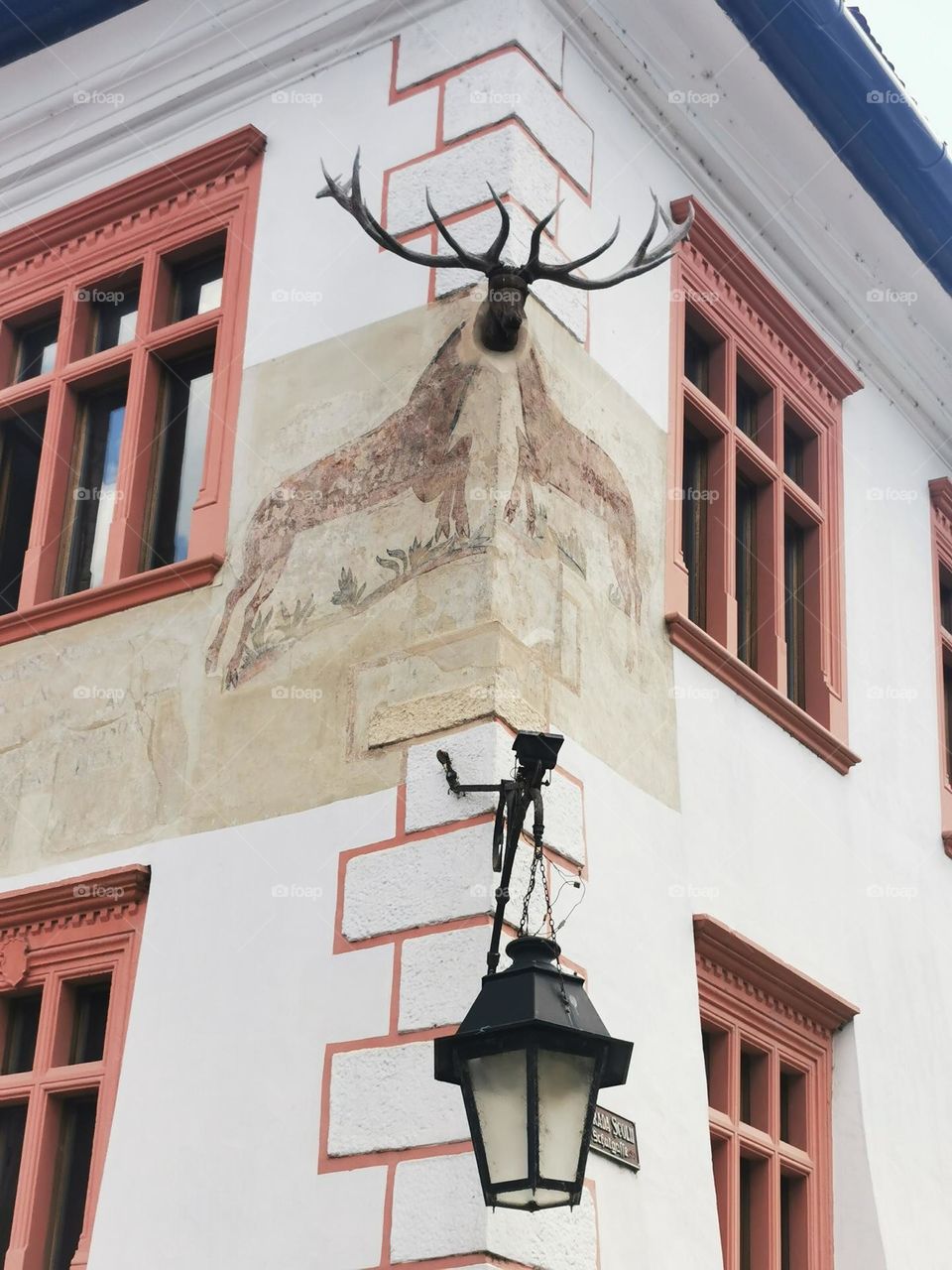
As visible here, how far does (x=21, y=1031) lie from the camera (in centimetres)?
892

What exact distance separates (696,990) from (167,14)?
5702mm

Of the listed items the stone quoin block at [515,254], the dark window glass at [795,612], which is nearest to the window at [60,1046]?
the stone quoin block at [515,254]

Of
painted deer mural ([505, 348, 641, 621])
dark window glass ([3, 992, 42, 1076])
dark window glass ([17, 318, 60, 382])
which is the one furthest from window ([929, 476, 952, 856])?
dark window glass ([3, 992, 42, 1076])

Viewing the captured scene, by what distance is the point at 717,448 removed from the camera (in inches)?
422

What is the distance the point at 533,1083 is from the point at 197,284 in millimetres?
5551

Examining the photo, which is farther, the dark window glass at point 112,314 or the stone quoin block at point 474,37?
the dark window glass at point 112,314

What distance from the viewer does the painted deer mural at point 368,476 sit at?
8773 millimetres

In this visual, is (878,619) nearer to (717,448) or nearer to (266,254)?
(717,448)

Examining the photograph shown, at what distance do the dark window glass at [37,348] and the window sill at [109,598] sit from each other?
1638 millimetres

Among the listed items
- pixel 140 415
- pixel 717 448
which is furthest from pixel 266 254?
pixel 717 448

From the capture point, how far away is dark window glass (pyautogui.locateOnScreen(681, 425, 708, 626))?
10.4 meters

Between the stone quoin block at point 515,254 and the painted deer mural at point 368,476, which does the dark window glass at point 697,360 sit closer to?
the stone quoin block at point 515,254

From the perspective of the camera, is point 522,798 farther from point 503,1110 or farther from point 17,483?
point 17,483

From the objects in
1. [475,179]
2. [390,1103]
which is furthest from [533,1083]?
[475,179]
